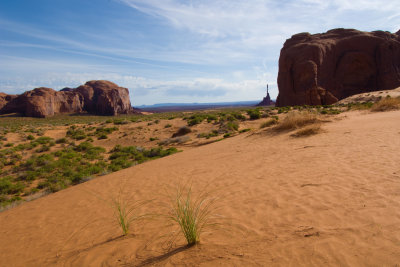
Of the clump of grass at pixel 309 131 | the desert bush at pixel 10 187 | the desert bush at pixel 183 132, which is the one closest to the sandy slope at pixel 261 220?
the clump of grass at pixel 309 131

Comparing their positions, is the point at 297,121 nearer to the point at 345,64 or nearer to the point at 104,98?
the point at 345,64

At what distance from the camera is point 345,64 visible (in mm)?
A: 37750

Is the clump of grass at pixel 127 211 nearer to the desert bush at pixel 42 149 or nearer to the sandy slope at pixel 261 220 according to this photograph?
the sandy slope at pixel 261 220

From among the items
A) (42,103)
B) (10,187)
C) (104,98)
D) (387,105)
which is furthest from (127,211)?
(104,98)

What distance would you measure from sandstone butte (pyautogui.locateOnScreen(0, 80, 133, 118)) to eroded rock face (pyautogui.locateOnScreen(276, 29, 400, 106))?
179 ft

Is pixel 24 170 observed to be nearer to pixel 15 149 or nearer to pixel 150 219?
pixel 15 149

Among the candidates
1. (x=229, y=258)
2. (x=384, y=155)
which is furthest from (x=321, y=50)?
(x=229, y=258)

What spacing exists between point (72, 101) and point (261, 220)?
7898cm

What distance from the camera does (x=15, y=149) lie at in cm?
1716

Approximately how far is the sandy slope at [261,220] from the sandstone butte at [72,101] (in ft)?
214

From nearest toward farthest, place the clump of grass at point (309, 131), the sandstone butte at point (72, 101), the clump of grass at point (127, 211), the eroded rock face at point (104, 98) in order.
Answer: the clump of grass at point (127, 211) < the clump of grass at point (309, 131) < the sandstone butte at point (72, 101) < the eroded rock face at point (104, 98)

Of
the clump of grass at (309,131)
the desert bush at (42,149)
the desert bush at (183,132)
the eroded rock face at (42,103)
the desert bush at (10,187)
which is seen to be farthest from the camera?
the eroded rock face at (42,103)

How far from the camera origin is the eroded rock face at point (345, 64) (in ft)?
120

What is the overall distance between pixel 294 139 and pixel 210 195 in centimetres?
578
